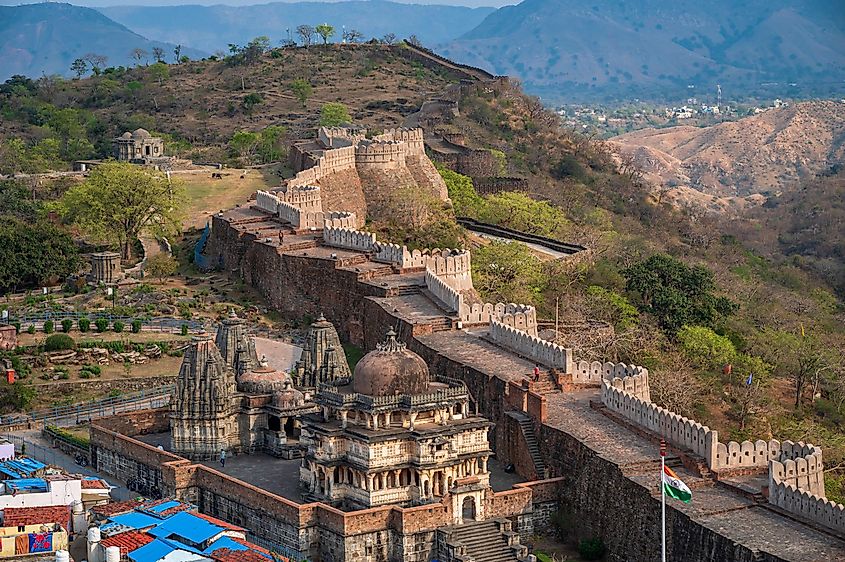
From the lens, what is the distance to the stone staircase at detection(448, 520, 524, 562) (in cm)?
5025

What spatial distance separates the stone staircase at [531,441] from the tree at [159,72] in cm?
10285

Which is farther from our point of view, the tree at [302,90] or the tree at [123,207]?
the tree at [302,90]

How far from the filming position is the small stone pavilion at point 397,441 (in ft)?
168

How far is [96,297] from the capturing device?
7944 cm

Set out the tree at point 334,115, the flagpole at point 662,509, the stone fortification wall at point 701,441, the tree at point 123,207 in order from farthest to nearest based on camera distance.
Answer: the tree at point 334,115 < the tree at point 123,207 < the stone fortification wall at point 701,441 < the flagpole at point 662,509

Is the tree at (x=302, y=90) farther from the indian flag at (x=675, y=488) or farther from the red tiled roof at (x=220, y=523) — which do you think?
the indian flag at (x=675, y=488)

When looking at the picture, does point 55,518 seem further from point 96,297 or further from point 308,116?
point 308,116

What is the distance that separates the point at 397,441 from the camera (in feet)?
168

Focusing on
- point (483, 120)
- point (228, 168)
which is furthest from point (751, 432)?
point (483, 120)

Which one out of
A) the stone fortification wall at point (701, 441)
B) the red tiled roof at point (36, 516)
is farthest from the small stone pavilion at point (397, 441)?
the red tiled roof at point (36, 516)

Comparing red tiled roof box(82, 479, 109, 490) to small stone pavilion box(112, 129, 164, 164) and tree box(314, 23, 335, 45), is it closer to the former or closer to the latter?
small stone pavilion box(112, 129, 164, 164)

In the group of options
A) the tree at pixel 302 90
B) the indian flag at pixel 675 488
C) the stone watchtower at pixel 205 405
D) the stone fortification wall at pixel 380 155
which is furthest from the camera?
the tree at pixel 302 90

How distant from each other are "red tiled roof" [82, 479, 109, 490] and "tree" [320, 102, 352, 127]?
6963 cm

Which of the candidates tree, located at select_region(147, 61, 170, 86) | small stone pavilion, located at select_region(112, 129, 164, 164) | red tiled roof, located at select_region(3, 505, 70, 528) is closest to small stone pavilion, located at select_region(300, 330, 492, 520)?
red tiled roof, located at select_region(3, 505, 70, 528)
